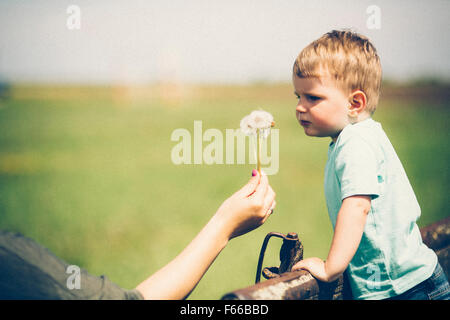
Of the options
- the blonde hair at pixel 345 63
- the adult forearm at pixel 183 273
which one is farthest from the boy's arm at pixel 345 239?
the blonde hair at pixel 345 63

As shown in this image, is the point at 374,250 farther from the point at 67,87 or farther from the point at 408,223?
the point at 67,87

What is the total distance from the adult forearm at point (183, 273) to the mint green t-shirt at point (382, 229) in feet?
1.64

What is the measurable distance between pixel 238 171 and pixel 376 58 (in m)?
10.5

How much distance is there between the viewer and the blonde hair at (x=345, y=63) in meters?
1.55

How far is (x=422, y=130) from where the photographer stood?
21.0 m

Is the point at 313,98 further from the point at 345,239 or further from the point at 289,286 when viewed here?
the point at 289,286

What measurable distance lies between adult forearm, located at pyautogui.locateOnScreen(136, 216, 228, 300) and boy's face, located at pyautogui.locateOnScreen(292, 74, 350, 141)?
601 millimetres

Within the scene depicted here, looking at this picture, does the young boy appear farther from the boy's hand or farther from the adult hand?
the adult hand

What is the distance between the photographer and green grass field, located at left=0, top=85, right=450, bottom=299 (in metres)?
5.80

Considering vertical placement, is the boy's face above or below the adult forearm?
above

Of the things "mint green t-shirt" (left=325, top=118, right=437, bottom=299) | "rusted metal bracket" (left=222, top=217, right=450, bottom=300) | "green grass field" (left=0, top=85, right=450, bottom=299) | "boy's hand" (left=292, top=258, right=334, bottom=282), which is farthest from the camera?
"green grass field" (left=0, top=85, right=450, bottom=299)

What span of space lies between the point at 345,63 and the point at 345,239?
660mm

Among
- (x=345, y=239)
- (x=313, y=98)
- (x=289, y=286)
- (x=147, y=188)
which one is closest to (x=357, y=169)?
(x=345, y=239)

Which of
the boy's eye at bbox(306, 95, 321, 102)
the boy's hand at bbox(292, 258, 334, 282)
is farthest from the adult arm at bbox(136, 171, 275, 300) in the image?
the boy's eye at bbox(306, 95, 321, 102)
